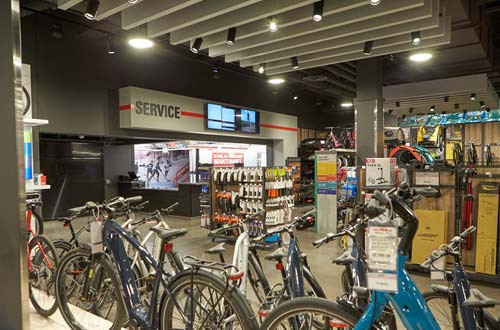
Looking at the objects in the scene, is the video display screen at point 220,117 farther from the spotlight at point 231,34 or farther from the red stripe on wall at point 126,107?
the spotlight at point 231,34

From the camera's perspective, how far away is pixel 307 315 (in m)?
1.89

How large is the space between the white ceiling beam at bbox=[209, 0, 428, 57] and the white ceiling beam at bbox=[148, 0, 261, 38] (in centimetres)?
106

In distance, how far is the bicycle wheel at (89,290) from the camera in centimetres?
262

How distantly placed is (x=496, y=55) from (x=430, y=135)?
2586 mm

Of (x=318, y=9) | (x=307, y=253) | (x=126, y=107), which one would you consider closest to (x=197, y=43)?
(x=318, y=9)

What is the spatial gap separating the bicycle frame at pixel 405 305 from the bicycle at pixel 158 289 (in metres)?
0.64

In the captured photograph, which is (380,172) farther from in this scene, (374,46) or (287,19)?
(287,19)

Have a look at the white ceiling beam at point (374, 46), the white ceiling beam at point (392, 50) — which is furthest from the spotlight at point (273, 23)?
the white ceiling beam at point (392, 50)

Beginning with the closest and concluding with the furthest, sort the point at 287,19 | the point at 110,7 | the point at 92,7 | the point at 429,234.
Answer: the point at 92,7, the point at 110,7, the point at 287,19, the point at 429,234

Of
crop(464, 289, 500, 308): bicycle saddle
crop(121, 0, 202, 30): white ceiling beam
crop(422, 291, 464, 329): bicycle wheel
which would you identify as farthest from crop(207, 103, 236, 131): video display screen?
crop(464, 289, 500, 308): bicycle saddle

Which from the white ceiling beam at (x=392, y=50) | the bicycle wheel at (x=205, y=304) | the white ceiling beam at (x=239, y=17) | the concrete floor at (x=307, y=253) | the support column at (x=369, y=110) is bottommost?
the concrete floor at (x=307, y=253)

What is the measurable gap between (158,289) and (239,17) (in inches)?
136

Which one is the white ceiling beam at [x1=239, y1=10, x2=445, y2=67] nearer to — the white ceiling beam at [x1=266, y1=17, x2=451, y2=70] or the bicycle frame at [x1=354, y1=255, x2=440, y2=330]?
the white ceiling beam at [x1=266, y1=17, x2=451, y2=70]

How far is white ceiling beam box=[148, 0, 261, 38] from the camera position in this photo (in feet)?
13.0
